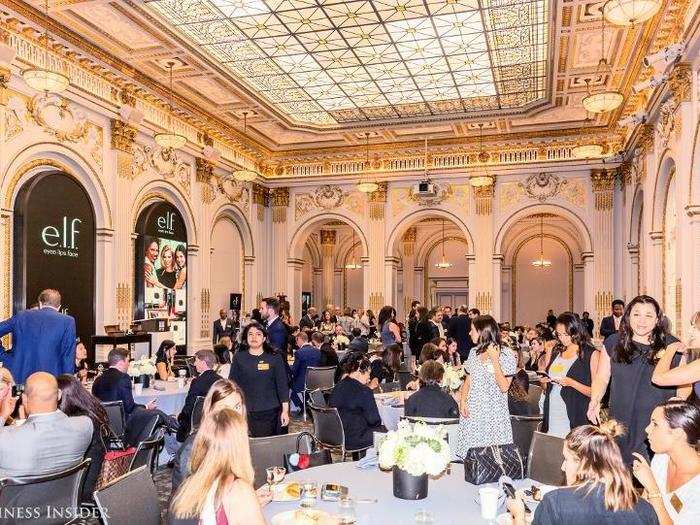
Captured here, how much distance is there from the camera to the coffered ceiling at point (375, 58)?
28.0 feet

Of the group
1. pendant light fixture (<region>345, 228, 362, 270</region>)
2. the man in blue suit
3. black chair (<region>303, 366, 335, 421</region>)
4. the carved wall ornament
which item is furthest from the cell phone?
pendant light fixture (<region>345, 228, 362, 270</region>)

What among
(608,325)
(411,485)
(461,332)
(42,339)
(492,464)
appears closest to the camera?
(411,485)

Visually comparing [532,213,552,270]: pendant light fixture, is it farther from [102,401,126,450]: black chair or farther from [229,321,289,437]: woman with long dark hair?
[102,401,126,450]: black chair

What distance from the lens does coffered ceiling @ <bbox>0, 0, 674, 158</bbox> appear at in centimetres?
853

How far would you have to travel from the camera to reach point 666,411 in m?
2.80

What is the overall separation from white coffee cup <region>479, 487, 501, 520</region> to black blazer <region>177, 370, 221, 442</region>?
3252mm

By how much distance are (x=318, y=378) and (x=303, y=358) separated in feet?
2.20

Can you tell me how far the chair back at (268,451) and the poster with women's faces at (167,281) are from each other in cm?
873

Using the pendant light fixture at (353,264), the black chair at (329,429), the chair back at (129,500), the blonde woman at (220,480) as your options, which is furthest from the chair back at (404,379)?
the pendant light fixture at (353,264)

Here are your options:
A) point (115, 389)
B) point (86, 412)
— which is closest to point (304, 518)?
point (86, 412)

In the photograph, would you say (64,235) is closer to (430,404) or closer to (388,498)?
(430,404)

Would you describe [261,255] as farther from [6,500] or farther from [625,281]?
[6,500]

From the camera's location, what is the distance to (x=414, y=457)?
290cm

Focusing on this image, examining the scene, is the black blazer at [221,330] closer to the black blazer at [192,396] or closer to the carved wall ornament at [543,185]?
the carved wall ornament at [543,185]
